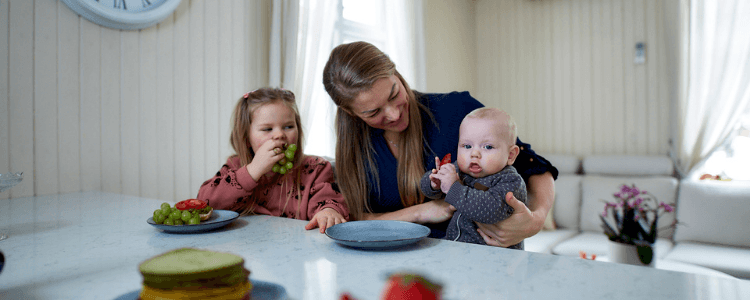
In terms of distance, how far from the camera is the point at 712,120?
3.48 metres

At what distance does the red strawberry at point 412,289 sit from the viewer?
0.38 meters

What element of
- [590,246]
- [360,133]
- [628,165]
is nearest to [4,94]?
[360,133]

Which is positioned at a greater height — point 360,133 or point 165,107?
point 165,107

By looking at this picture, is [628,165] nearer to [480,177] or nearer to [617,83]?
[617,83]

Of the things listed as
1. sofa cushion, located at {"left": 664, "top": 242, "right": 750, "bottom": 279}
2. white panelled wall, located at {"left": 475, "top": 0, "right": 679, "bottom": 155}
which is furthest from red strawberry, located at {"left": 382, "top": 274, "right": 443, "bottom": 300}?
white panelled wall, located at {"left": 475, "top": 0, "right": 679, "bottom": 155}

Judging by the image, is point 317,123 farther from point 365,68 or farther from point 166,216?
point 166,216

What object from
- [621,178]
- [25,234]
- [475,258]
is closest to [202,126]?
[25,234]

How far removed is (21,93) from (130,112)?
0.41m

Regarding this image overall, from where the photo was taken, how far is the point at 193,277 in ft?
1.47

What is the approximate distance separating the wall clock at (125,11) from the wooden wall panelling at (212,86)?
10.1 inches

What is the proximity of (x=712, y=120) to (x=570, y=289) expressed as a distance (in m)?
3.84

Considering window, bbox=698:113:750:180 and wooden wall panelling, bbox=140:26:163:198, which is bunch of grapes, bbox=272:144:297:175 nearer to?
wooden wall panelling, bbox=140:26:163:198

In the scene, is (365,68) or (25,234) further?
(365,68)

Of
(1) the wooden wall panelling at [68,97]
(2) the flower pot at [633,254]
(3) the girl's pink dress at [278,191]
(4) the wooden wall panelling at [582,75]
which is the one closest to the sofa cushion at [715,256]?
(2) the flower pot at [633,254]
